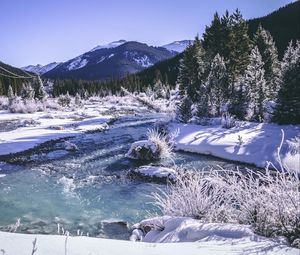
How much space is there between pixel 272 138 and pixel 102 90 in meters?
94.4

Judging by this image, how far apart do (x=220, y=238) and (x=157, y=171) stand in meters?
10.1

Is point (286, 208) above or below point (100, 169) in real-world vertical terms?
above

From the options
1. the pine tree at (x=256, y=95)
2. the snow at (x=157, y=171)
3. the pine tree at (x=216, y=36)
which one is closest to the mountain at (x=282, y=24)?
the pine tree at (x=216, y=36)

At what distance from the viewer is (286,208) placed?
4785 millimetres

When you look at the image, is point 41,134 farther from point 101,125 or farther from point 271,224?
point 271,224

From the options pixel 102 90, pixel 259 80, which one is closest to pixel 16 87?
pixel 102 90

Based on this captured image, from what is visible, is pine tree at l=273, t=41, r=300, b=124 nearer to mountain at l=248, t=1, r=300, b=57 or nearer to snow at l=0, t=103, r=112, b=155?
snow at l=0, t=103, r=112, b=155

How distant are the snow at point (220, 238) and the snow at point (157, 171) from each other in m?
8.16

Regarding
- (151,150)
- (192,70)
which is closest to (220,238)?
(151,150)

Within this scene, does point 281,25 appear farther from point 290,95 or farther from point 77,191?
point 77,191

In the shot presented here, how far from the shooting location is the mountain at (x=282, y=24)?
9625cm

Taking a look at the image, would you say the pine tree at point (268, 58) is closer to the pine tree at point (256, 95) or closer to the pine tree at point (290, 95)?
the pine tree at point (256, 95)

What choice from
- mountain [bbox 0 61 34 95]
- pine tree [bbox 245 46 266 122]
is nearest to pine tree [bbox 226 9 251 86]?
pine tree [bbox 245 46 266 122]

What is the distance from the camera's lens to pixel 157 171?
577 inches
